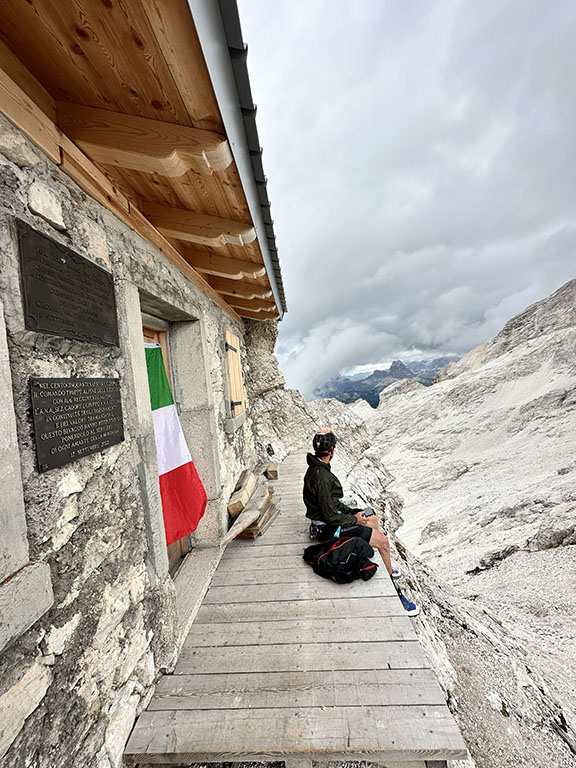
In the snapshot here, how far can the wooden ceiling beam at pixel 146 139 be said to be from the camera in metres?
1.60

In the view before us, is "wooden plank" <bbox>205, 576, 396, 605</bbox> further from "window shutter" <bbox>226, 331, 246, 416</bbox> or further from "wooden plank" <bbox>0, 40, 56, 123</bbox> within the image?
"wooden plank" <bbox>0, 40, 56, 123</bbox>

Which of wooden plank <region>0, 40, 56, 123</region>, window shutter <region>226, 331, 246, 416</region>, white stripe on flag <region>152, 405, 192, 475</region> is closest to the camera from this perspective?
wooden plank <region>0, 40, 56, 123</region>

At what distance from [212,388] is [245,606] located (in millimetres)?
2446

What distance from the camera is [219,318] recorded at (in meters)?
5.04

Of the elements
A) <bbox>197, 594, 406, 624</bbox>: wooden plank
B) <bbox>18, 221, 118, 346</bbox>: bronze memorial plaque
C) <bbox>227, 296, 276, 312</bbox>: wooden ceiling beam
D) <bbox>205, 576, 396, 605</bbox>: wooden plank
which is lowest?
<bbox>197, 594, 406, 624</bbox>: wooden plank

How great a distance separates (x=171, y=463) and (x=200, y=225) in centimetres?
221

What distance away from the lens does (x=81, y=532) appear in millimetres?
1678

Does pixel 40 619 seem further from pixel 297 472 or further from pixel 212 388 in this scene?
pixel 297 472

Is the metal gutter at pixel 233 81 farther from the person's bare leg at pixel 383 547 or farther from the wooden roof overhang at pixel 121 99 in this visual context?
the person's bare leg at pixel 383 547

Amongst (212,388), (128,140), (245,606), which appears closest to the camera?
(128,140)

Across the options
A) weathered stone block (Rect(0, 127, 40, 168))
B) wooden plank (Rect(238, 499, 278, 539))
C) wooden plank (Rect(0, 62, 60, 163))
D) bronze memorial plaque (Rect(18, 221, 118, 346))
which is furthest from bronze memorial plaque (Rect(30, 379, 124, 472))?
wooden plank (Rect(238, 499, 278, 539))

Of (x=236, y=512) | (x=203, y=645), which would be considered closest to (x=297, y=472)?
(x=236, y=512)

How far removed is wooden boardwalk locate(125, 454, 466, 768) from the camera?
184 centimetres

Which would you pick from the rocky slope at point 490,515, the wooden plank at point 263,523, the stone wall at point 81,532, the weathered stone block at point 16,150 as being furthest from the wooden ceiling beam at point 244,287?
the rocky slope at point 490,515
